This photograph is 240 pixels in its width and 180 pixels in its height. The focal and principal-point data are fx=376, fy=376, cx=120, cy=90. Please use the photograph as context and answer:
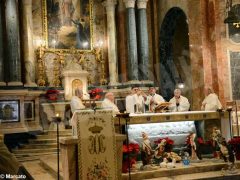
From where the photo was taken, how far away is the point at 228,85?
44.6 feet

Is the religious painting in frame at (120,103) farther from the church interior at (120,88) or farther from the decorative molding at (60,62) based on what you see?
the decorative molding at (60,62)

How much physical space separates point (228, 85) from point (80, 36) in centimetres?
678

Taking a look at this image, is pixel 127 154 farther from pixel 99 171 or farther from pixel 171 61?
pixel 171 61

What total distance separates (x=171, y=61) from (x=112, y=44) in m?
3.24

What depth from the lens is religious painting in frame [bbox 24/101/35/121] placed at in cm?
1427

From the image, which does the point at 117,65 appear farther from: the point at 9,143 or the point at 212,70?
the point at 9,143

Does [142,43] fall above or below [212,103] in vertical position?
above

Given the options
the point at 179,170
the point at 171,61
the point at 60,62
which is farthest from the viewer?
the point at 171,61

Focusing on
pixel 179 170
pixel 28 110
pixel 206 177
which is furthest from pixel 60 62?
pixel 206 177

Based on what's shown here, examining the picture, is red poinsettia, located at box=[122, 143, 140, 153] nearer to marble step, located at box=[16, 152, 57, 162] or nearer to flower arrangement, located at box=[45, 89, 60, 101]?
marble step, located at box=[16, 152, 57, 162]

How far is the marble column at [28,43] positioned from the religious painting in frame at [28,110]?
0.75 meters

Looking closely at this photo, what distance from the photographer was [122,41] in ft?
56.9

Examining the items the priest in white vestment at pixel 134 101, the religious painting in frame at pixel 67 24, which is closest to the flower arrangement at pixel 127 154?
the priest in white vestment at pixel 134 101

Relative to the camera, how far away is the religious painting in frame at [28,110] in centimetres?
1427
